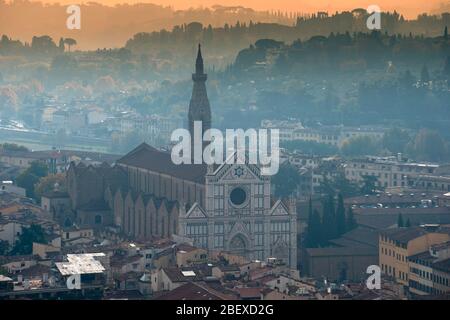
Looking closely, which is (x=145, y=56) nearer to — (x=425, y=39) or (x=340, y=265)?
(x=425, y=39)

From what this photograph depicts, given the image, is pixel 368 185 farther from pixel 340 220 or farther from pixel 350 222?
pixel 340 220

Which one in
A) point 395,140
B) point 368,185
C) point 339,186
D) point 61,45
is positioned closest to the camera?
point 368,185

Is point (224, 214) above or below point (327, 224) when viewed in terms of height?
above

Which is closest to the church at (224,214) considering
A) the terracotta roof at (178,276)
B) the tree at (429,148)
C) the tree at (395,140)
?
the terracotta roof at (178,276)

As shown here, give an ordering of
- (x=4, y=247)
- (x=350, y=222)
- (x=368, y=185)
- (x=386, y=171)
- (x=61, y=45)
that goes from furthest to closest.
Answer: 1. (x=61, y=45)
2. (x=386, y=171)
3. (x=368, y=185)
4. (x=350, y=222)
5. (x=4, y=247)

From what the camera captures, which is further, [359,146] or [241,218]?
[359,146]

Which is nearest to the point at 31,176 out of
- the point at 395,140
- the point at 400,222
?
the point at 400,222

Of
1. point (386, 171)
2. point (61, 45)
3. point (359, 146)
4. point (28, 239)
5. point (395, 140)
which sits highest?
point (61, 45)
